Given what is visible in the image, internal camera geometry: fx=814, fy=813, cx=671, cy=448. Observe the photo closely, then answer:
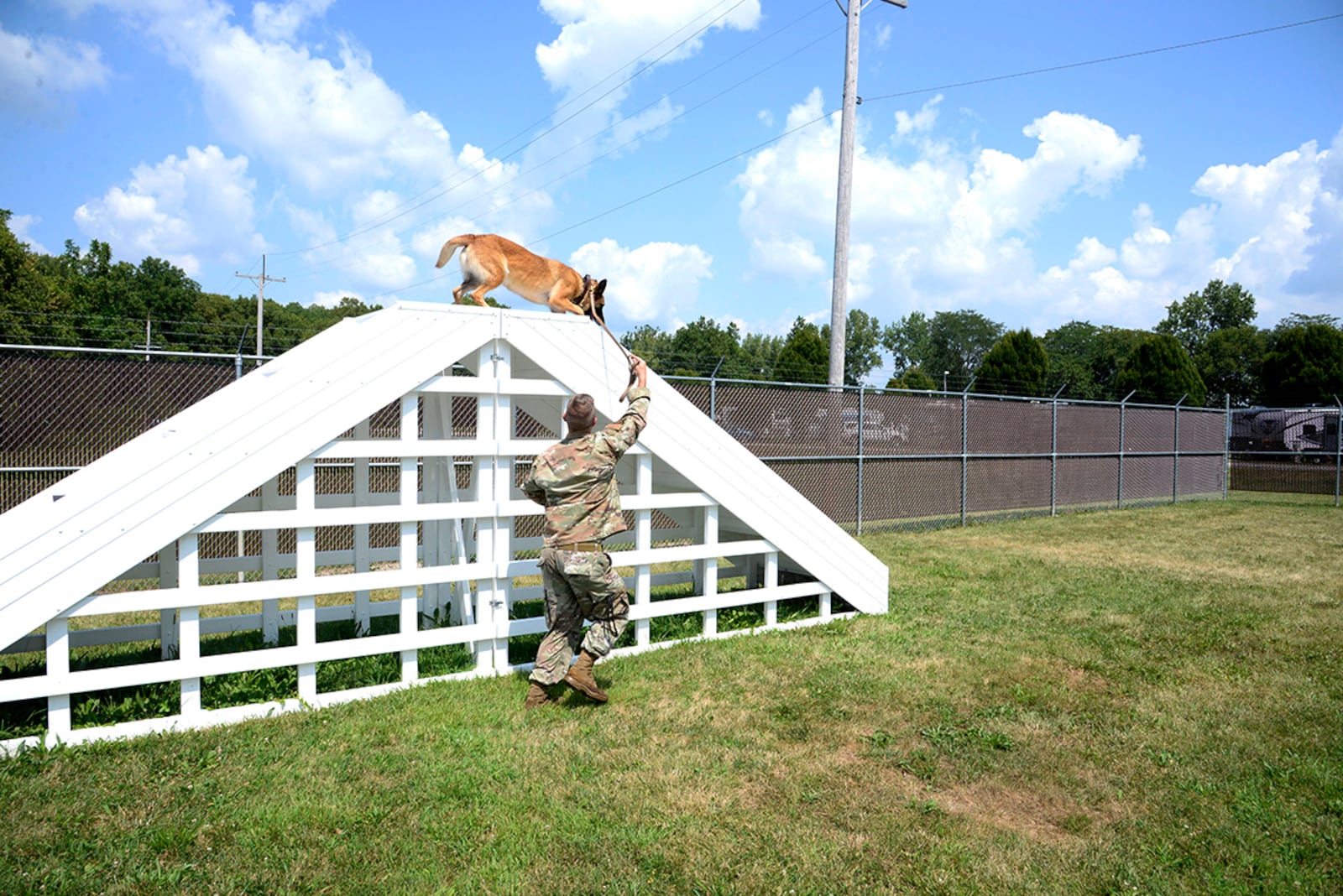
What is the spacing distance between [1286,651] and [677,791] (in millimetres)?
5820

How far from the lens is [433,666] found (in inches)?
227

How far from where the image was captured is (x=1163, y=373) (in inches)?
1515

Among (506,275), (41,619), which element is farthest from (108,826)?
(506,275)

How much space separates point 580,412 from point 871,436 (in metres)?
9.80

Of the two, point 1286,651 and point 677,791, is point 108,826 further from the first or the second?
point 1286,651

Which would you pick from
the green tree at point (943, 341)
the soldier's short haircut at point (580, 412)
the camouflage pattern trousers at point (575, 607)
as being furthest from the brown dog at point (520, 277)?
the green tree at point (943, 341)

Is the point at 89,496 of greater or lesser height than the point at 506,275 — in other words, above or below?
below

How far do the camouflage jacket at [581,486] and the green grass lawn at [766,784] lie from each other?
115cm

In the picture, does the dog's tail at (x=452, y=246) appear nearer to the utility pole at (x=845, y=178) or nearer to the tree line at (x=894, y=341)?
the tree line at (x=894, y=341)

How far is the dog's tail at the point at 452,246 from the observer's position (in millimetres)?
5668

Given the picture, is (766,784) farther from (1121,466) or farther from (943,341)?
(943,341)

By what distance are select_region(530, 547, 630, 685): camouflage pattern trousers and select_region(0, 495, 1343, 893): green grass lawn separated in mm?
325

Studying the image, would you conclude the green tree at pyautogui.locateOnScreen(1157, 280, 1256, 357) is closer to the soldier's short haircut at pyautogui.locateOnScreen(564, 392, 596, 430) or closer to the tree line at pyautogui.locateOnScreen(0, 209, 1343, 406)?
the tree line at pyautogui.locateOnScreen(0, 209, 1343, 406)

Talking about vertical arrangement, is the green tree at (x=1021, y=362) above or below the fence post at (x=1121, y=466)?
above
